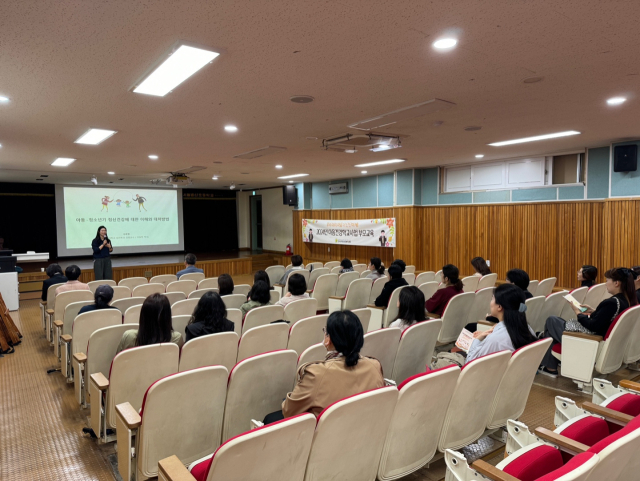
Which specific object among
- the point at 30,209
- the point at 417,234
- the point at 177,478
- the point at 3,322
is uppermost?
the point at 30,209

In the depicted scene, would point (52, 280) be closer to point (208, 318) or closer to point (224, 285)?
point (224, 285)

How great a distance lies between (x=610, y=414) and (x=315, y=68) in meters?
2.86

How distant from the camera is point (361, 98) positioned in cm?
393

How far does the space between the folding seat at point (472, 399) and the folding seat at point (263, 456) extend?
0.94 m

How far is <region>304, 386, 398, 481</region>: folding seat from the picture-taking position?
161 centimetres

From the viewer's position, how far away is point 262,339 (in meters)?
3.19

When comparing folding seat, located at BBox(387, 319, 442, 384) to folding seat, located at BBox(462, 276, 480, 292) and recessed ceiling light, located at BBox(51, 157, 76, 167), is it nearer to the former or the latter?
folding seat, located at BBox(462, 276, 480, 292)

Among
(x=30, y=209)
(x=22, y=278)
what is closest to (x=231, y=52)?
(x=22, y=278)

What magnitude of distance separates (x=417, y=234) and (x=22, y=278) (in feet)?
32.3

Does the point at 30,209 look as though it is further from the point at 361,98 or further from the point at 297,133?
the point at 361,98

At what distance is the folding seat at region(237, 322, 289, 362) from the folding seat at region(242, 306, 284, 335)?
1.63 ft

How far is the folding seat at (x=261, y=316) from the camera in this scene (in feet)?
12.6

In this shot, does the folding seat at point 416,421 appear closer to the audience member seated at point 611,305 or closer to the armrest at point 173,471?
the armrest at point 173,471

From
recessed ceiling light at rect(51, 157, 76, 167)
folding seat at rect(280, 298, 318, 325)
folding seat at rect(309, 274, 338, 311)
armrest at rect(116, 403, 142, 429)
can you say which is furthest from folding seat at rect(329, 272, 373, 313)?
recessed ceiling light at rect(51, 157, 76, 167)
